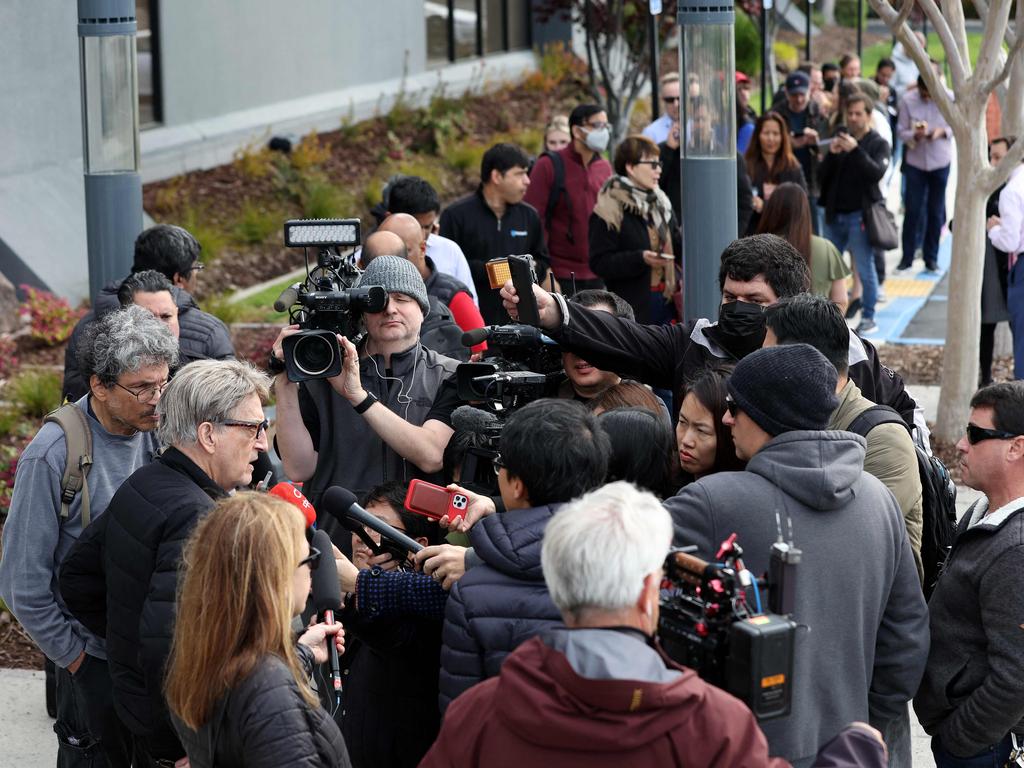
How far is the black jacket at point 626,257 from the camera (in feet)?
27.5

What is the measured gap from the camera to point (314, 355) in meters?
4.77

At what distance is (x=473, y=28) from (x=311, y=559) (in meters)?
20.7

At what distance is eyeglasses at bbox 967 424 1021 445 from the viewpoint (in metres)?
3.97

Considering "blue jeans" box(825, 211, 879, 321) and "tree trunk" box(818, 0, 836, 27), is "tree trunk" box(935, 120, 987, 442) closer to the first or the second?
"blue jeans" box(825, 211, 879, 321)

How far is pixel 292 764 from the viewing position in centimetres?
305

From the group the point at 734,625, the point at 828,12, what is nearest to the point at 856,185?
the point at 734,625

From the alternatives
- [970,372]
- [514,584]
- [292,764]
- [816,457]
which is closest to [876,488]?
[816,457]

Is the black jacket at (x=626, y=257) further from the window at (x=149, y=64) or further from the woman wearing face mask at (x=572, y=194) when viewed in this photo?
the window at (x=149, y=64)

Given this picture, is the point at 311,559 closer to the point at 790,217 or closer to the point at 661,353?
the point at 661,353

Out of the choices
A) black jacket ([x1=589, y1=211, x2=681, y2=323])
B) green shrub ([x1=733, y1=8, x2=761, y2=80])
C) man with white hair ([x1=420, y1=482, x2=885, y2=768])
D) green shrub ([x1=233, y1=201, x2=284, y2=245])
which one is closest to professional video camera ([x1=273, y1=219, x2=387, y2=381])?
man with white hair ([x1=420, y1=482, x2=885, y2=768])

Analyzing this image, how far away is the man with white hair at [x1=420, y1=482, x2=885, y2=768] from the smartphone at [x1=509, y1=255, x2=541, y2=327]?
200 cm

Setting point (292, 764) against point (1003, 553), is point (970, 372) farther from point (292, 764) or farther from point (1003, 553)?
point (292, 764)

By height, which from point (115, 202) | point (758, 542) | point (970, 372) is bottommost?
point (970, 372)

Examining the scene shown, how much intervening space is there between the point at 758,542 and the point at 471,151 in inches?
605
